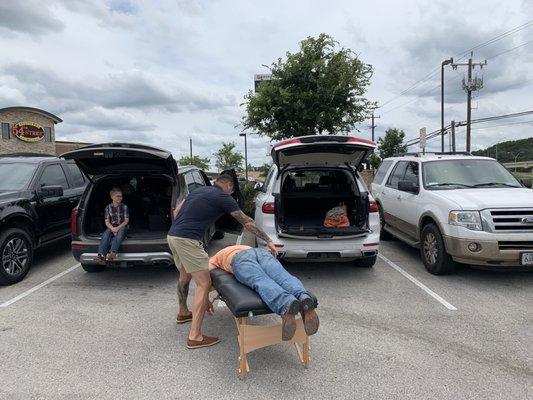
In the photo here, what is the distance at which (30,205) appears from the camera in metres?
6.31

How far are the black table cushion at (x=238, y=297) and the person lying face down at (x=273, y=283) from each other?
5 cm

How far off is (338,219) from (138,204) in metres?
3.28

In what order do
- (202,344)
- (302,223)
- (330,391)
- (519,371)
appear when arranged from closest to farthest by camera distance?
1. (330,391)
2. (519,371)
3. (202,344)
4. (302,223)

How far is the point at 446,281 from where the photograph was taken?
583 cm

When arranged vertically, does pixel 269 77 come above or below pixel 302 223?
above

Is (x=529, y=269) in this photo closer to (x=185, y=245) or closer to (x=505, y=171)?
(x=505, y=171)

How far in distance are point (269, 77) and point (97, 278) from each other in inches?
434

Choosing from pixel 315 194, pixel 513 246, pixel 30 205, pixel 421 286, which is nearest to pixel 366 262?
pixel 421 286

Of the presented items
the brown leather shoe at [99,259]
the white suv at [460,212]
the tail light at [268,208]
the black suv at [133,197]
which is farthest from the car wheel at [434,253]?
the brown leather shoe at [99,259]

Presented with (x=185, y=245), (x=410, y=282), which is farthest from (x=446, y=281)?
(x=185, y=245)

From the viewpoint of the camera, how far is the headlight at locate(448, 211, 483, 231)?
5.45m

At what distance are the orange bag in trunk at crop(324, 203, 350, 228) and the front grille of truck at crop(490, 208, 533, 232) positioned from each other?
1.97m

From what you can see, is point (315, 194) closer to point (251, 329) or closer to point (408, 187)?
point (408, 187)

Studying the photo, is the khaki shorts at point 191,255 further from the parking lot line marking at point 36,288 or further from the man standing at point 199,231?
the parking lot line marking at point 36,288
